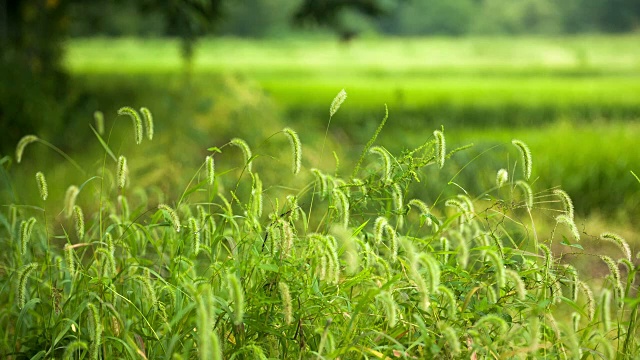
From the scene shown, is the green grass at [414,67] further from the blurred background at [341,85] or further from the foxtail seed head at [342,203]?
the foxtail seed head at [342,203]

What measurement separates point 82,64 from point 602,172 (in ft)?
30.6

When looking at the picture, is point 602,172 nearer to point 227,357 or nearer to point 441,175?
point 441,175

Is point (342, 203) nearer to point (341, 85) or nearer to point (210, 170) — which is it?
point (210, 170)

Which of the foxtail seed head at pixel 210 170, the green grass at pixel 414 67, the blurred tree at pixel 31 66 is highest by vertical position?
the foxtail seed head at pixel 210 170

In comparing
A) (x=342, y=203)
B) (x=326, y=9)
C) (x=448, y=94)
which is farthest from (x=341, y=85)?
(x=342, y=203)

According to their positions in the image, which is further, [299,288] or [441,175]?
[441,175]

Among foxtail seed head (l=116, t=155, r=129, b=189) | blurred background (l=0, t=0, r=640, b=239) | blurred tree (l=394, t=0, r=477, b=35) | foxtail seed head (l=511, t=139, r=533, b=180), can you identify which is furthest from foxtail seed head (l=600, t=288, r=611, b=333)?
blurred tree (l=394, t=0, r=477, b=35)

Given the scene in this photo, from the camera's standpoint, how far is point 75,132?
7.03 metres

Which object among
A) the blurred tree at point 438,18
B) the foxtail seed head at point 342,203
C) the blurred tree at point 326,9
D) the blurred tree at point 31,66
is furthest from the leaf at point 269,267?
the blurred tree at point 438,18

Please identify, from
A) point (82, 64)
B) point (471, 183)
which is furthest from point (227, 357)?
point (82, 64)

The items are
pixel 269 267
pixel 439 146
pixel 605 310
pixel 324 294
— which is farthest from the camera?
pixel 324 294

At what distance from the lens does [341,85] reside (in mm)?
10250

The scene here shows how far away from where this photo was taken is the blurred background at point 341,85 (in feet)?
19.7

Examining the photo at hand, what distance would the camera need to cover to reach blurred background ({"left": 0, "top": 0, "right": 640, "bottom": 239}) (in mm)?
5996
